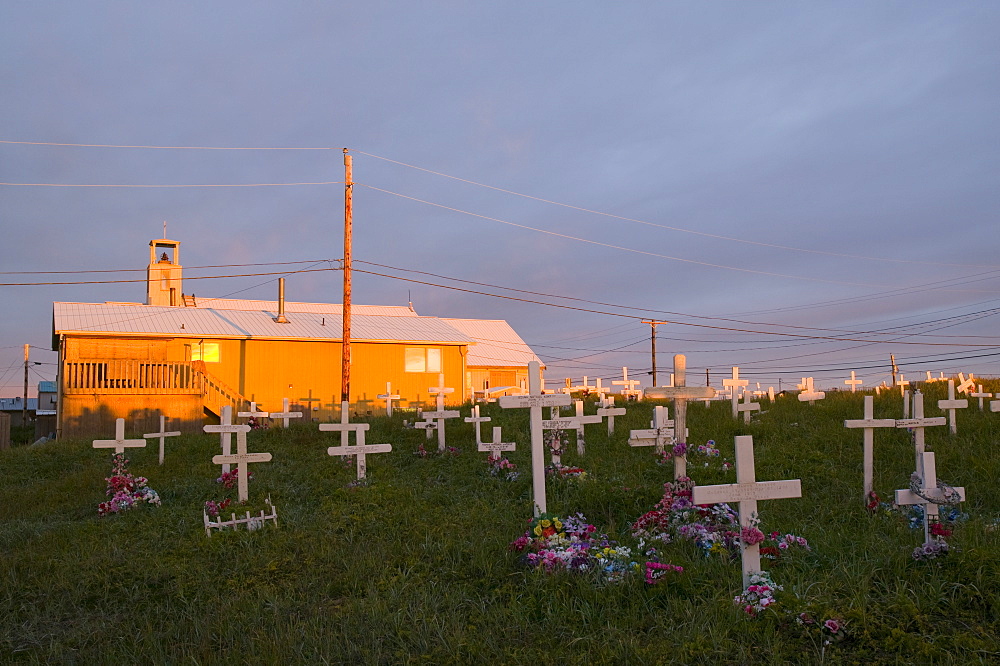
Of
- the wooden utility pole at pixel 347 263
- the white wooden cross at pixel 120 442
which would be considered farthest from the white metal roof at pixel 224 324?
the white wooden cross at pixel 120 442

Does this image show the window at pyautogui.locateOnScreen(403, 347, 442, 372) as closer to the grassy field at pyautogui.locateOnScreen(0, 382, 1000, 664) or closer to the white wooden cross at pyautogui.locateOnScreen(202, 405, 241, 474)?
the grassy field at pyautogui.locateOnScreen(0, 382, 1000, 664)

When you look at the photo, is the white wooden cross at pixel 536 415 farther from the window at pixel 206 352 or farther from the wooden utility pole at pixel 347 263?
the window at pixel 206 352

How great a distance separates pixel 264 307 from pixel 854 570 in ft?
130

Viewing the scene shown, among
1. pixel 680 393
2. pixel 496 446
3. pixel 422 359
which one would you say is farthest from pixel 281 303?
pixel 680 393

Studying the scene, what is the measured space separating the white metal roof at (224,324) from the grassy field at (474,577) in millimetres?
16553

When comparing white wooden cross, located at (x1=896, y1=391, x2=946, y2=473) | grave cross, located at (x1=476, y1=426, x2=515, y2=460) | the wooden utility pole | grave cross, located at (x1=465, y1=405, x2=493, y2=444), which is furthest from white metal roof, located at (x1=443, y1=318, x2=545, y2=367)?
white wooden cross, located at (x1=896, y1=391, x2=946, y2=473)

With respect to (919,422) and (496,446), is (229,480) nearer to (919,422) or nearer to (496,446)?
(496,446)

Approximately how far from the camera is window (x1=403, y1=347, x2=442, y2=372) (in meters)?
33.4

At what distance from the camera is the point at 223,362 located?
30.5m

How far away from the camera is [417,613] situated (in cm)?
638

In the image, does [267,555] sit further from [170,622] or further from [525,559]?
[525,559]

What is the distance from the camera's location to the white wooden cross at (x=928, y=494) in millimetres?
6656

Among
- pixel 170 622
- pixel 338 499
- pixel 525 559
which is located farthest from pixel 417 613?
pixel 338 499

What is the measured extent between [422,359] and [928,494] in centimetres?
2773
